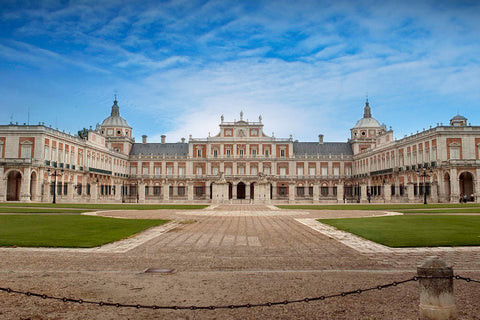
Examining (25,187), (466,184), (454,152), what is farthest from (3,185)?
(466,184)

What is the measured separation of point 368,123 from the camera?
7838 cm

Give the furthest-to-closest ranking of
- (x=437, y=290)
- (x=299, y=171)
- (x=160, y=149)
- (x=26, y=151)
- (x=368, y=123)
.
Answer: (x=160, y=149) < (x=368, y=123) < (x=299, y=171) < (x=26, y=151) < (x=437, y=290)

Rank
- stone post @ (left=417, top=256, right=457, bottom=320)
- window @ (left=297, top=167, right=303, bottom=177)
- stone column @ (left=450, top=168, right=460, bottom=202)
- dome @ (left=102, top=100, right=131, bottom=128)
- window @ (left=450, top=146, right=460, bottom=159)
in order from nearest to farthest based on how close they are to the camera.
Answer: stone post @ (left=417, top=256, right=457, bottom=320) < stone column @ (left=450, top=168, right=460, bottom=202) < window @ (left=450, top=146, right=460, bottom=159) < window @ (left=297, top=167, right=303, bottom=177) < dome @ (left=102, top=100, right=131, bottom=128)

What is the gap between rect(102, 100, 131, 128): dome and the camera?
7725 centimetres

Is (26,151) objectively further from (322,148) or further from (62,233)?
(322,148)

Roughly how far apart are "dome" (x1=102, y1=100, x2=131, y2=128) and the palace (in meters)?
0.19

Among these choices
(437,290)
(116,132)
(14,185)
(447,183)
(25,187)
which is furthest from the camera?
(116,132)

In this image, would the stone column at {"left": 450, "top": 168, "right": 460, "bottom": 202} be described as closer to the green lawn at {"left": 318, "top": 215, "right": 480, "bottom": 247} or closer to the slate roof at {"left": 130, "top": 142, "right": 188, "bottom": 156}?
the green lawn at {"left": 318, "top": 215, "right": 480, "bottom": 247}

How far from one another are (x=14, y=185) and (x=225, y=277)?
46.3 m

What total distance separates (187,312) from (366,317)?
221 centimetres

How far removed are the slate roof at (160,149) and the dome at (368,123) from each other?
109 feet

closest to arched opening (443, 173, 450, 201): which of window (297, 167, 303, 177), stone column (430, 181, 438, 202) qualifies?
stone column (430, 181, 438, 202)

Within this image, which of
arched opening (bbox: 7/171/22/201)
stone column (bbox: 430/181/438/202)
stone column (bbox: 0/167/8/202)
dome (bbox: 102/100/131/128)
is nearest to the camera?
stone column (bbox: 0/167/8/202)

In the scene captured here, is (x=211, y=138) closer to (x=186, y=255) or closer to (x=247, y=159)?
(x=247, y=159)
